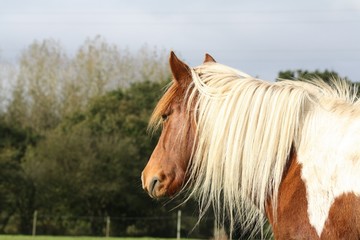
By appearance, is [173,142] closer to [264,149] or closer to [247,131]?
[247,131]

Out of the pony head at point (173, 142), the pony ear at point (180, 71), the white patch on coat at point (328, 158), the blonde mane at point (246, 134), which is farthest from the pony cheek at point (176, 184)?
the white patch on coat at point (328, 158)

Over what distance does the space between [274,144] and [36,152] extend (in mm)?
39933

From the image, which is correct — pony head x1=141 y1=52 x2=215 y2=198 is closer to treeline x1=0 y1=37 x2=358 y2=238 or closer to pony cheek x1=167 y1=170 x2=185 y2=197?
pony cheek x1=167 y1=170 x2=185 y2=197

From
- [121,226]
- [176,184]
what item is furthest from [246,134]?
[121,226]

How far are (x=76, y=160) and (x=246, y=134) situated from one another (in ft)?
126

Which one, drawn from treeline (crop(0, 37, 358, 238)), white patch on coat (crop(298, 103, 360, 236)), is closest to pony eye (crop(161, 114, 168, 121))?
white patch on coat (crop(298, 103, 360, 236))

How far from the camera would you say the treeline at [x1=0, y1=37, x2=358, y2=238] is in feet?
125

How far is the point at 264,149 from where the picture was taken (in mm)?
3764

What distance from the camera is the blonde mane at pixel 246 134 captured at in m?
3.74

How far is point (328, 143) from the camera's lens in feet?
11.7

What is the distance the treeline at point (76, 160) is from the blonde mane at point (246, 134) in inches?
1133

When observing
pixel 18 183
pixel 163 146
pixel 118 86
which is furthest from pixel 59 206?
pixel 163 146

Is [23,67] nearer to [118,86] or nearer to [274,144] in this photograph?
[118,86]

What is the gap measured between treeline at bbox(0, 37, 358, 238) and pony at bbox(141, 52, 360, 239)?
2860 cm
